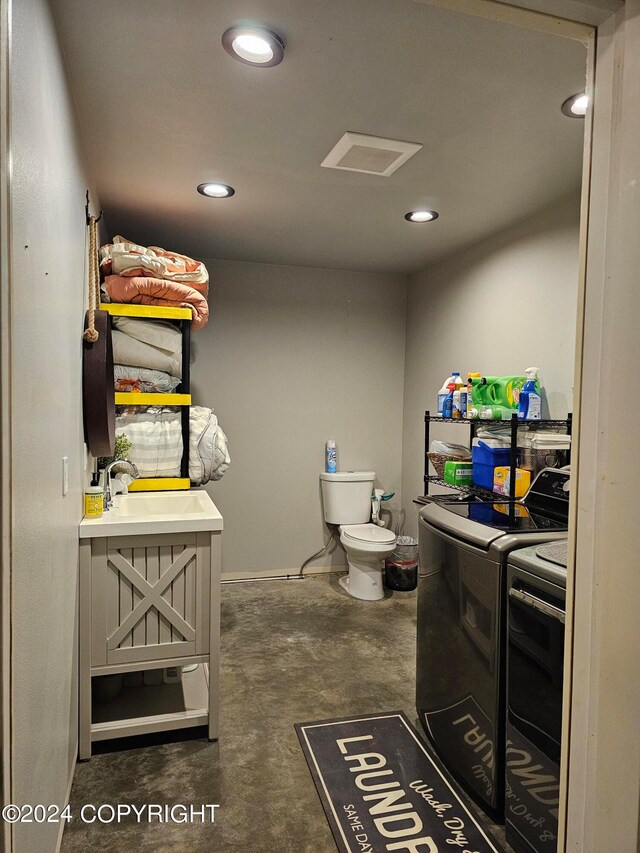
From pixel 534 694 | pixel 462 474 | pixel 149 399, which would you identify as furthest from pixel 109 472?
pixel 534 694

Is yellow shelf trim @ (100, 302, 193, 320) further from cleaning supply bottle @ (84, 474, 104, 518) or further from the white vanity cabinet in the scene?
the white vanity cabinet

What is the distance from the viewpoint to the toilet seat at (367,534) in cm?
388

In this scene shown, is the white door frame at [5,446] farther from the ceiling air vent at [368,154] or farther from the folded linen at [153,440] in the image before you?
the folded linen at [153,440]

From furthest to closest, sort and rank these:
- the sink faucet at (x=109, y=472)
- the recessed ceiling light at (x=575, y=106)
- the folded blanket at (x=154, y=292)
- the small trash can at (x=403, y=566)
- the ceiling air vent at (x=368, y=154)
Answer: the small trash can at (x=403, y=566) → the folded blanket at (x=154, y=292) → the sink faucet at (x=109, y=472) → the ceiling air vent at (x=368, y=154) → the recessed ceiling light at (x=575, y=106)

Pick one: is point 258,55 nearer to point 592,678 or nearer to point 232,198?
point 232,198

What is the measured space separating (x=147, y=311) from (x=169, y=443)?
0.70 m

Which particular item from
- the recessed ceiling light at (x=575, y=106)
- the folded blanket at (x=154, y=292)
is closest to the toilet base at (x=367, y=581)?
the folded blanket at (x=154, y=292)

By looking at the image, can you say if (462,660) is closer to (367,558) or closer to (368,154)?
(367,558)

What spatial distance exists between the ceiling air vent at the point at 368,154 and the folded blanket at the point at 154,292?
1012 mm

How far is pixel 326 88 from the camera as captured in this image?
188cm

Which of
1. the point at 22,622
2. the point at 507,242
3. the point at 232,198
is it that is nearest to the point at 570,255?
the point at 507,242

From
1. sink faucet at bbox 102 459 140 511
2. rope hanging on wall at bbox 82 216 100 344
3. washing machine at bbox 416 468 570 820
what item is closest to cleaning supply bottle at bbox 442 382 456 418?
washing machine at bbox 416 468 570 820

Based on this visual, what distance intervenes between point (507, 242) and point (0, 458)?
3.05 meters

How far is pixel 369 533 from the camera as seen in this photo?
4.02m
